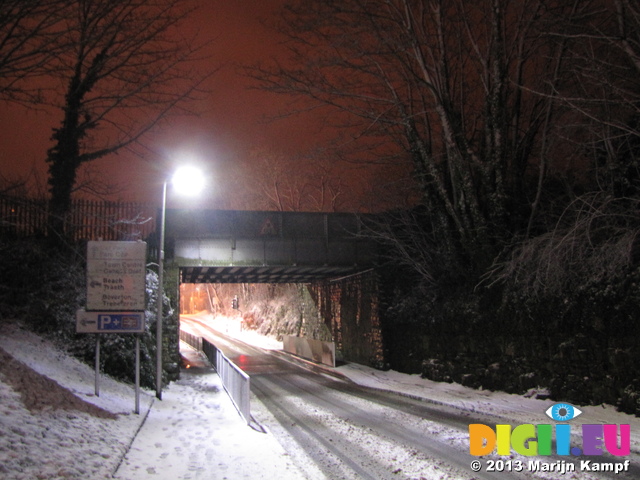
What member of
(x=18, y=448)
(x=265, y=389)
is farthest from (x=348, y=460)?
→ (x=265, y=389)

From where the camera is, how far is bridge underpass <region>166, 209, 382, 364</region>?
73.2 feet

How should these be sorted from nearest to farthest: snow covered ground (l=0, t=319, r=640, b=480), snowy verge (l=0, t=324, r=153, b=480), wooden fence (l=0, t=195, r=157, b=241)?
snowy verge (l=0, t=324, r=153, b=480), snow covered ground (l=0, t=319, r=640, b=480), wooden fence (l=0, t=195, r=157, b=241)

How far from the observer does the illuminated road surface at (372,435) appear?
7.67m

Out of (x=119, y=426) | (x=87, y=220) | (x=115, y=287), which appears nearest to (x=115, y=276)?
(x=115, y=287)

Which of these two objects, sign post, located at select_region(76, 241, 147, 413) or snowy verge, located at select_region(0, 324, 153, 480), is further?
sign post, located at select_region(76, 241, 147, 413)

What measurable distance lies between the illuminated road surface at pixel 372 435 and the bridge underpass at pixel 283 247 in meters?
6.46

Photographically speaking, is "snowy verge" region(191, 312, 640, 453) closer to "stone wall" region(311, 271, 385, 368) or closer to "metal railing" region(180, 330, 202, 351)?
"stone wall" region(311, 271, 385, 368)

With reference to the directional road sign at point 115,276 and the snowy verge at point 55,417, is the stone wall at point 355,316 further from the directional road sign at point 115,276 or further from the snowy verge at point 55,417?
the directional road sign at point 115,276

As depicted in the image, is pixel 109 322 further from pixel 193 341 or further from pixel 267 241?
pixel 193 341

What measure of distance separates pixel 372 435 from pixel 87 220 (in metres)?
15.8

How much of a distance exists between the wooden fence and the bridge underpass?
55.6 inches

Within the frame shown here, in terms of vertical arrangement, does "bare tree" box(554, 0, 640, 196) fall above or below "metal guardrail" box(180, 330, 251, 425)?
above

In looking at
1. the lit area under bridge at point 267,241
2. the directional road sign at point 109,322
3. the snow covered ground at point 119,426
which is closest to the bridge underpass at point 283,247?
the lit area under bridge at point 267,241

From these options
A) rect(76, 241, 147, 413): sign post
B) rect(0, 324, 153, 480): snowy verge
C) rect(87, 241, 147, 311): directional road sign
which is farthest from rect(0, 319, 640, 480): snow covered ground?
rect(87, 241, 147, 311): directional road sign
